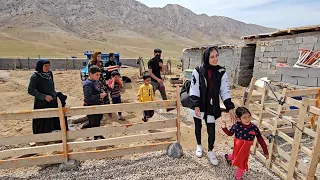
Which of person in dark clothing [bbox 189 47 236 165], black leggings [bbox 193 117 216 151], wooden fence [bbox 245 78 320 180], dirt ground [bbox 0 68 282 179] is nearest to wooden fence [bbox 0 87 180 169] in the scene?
dirt ground [bbox 0 68 282 179]

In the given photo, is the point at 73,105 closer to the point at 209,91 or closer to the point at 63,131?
the point at 63,131

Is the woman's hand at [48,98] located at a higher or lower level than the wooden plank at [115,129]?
higher

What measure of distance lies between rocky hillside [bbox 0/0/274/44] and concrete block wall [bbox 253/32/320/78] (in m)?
65.7

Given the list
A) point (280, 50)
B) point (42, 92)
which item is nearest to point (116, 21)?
point (280, 50)

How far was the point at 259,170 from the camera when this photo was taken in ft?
12.3

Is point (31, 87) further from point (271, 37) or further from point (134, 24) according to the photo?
point (134, 24)

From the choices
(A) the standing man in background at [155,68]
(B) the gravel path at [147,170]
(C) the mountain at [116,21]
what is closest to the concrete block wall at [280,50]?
(A) the standing man in background at [155,68]

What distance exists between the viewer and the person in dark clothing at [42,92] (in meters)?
4.16

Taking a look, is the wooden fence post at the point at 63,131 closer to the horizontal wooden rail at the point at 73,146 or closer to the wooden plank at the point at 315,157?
the horizontal wooden rail at the point at 73,146

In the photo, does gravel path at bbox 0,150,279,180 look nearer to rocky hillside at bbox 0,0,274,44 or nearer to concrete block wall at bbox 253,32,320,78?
concrete block wall at bbox 253,32,320,78

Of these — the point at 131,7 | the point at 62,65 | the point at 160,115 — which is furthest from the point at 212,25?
the point at 160,115

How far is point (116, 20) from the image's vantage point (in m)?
105

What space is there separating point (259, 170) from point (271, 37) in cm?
726

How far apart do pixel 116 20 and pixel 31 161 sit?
4211 inches
